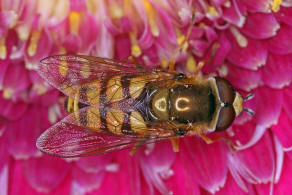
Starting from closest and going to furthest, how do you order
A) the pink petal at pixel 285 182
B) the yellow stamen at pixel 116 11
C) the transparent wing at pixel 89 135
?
the transparent wing at pixel 89 135, the pink petal at pixel 285 182, the yellow stamen at pixel 116 11

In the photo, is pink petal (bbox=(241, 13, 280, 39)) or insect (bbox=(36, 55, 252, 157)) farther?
pink petal (bbox=(241, 13, 280, 39))

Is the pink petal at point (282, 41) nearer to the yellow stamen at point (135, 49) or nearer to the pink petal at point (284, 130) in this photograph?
the pink petal at point (284, 130)

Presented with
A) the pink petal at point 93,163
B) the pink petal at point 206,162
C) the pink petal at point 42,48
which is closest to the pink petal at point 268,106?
the pink petal at point 206,162

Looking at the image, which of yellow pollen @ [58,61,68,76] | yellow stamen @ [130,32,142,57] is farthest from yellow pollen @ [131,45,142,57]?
yellow pollen @ [58,61,68,76]

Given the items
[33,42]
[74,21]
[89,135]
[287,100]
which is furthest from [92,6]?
[287,100]

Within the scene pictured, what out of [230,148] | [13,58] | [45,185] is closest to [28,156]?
[45,185]

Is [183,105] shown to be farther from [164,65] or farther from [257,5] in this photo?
[257,5]

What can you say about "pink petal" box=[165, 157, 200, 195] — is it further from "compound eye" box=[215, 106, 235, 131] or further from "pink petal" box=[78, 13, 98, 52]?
"pink petal" box=[78, 13, 98, 52]
